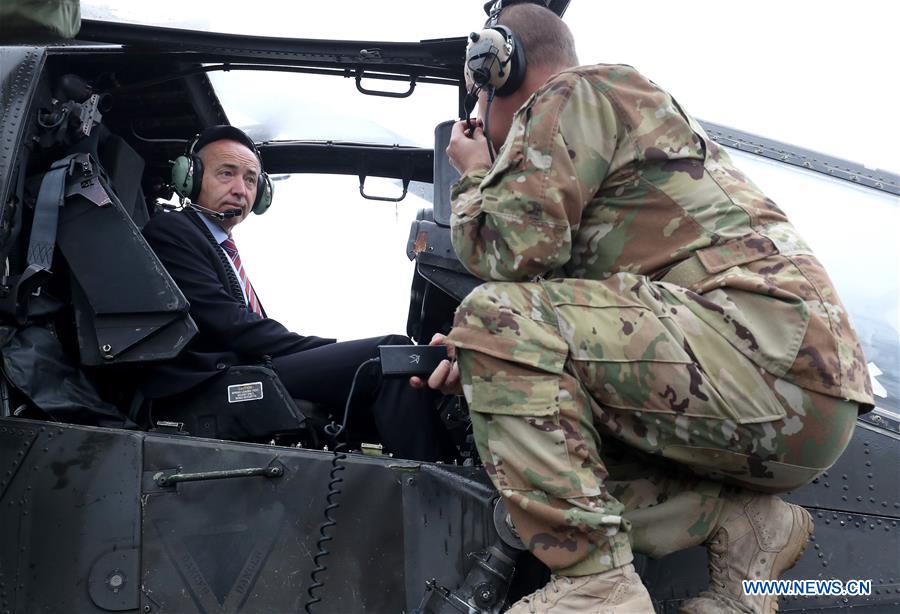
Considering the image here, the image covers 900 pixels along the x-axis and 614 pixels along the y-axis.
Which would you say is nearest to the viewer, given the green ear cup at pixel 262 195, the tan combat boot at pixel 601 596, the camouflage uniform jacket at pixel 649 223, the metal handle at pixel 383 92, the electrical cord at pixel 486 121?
the tan combat boot at pixel 601 596

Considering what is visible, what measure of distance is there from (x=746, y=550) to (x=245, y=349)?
1.70m

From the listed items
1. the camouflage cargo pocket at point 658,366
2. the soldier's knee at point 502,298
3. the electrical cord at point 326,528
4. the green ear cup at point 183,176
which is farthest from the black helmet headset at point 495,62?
the green ear cup at point 183,176

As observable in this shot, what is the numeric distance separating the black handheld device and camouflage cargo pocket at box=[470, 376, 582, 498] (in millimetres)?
563

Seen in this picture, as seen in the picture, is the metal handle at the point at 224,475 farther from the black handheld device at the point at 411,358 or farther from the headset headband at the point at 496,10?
the headset headband at the point at 496,10

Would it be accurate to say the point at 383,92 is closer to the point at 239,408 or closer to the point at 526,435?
the point at 239,408

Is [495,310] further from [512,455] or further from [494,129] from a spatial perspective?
[494,129]

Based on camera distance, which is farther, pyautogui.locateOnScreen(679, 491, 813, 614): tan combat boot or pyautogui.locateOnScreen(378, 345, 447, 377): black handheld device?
pyautogui.locateOnScreen(378, 345, 447, 377): black handheld device

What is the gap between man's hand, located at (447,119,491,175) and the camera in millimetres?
2242

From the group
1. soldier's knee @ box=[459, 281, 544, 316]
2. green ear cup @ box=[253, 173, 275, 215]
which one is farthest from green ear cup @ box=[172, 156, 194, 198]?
soldier's knee @ box=[459, 281, 544, 316]

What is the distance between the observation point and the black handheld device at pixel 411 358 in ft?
7.88

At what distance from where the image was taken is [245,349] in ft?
9.82

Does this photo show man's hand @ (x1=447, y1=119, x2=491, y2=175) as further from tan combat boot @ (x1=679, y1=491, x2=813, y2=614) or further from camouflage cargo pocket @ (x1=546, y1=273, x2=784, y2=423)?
tan combat boot @ (x1=679, y1=491, x2=813, y2=614)

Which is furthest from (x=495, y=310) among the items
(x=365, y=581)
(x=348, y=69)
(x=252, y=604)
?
(x=348, y=69)

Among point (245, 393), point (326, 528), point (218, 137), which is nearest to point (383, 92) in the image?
point (218, 137)
